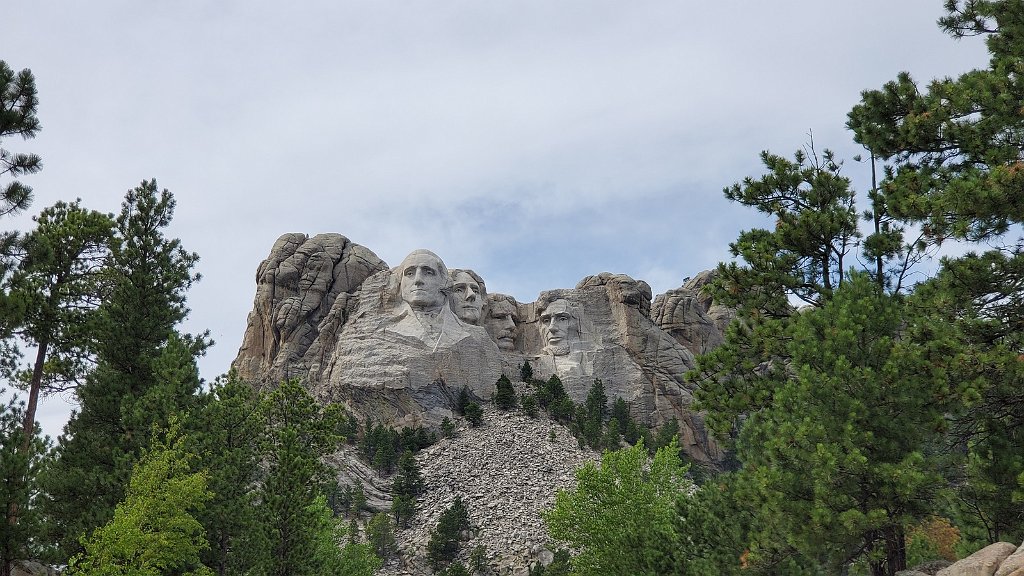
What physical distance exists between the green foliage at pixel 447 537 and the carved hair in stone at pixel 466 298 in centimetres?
2358

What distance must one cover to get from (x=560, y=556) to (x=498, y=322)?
1566 inches

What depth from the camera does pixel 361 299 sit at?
264ft

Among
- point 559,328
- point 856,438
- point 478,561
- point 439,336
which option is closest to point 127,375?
point 856,438

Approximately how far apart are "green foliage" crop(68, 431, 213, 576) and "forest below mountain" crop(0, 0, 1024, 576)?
7cm

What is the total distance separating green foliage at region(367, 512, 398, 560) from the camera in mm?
56562

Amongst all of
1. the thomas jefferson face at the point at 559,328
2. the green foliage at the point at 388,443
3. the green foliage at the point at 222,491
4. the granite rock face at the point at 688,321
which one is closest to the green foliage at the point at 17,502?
the green foliage at the point at 222,491

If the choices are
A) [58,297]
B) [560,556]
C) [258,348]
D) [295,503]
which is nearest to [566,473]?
[560,556]

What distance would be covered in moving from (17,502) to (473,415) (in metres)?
50.4

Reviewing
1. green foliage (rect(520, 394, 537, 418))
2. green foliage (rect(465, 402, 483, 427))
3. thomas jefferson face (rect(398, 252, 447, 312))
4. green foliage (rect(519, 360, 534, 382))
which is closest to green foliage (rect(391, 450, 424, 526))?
green foliage (rect(465, 402, 483, 427))

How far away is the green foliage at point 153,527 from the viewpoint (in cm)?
2291

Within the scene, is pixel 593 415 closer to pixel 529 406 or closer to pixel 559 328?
pixel 529 406

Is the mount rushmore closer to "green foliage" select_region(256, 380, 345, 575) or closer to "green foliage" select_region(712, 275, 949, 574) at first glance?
"green foliage" select_region(256, 380, 345, 575)

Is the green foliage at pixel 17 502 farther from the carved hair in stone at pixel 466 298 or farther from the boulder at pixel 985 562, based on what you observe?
the carved hair in stone at pixel 466 298

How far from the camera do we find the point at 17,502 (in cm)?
2484
